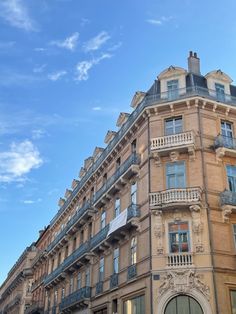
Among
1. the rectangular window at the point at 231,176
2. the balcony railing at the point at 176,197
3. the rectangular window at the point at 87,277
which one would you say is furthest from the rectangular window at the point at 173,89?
the rectangular window at the point at 87,277

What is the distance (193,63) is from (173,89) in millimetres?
4253

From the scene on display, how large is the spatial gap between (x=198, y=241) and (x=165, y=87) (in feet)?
36.3

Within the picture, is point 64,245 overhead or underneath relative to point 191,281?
overhead

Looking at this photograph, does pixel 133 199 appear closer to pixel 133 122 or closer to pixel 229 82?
pixel 133 122

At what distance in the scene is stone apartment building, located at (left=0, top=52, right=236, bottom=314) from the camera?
22.9 metres

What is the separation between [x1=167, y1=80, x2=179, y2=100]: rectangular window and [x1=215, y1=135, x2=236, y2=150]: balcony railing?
3.99 metres

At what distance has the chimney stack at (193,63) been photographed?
3112cm

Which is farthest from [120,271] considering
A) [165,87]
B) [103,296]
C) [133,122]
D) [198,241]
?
[165,87]

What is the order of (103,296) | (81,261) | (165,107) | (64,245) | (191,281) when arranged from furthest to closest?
(64,245) < (81,261) < (103,296) < (165,107) < (191,281)

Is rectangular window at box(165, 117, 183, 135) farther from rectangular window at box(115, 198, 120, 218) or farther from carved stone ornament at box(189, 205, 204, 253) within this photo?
rectangular window at box(115, 198, 120, 218)

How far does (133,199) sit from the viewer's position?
2842cm

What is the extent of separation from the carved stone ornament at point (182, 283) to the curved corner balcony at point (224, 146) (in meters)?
7.67

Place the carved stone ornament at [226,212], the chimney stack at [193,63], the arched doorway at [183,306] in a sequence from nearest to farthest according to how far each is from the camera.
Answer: the arched doorway at [183,306] < the carved stone ornament at [226,212] < the chimney stack at [193,63]

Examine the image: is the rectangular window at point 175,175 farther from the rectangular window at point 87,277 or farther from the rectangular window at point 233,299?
the rectangular window at point 87,277
